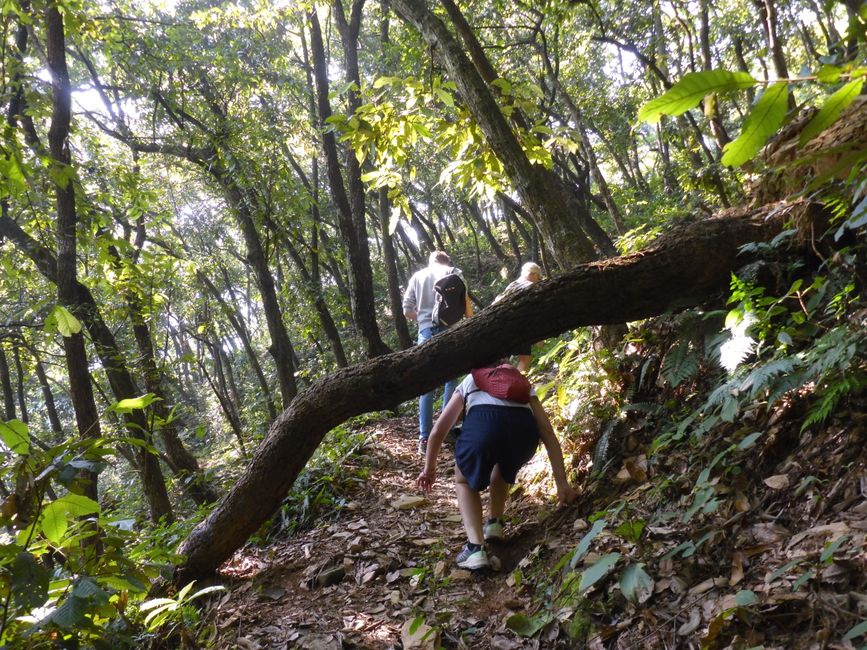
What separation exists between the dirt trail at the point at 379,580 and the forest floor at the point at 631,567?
1 cm

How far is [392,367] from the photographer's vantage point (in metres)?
3.88

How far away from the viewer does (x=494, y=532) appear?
155 inches

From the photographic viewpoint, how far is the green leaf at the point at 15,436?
2.29 meters

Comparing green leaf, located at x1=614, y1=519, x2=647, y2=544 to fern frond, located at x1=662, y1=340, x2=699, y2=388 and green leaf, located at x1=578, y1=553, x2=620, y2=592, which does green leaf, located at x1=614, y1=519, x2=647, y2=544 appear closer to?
green leaf, located at x1=578, y1=553, x2=620, y2=592

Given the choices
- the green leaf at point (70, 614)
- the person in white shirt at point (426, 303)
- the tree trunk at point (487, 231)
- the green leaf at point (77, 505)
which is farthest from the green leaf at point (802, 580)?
the tree trunk at point (487, 231)

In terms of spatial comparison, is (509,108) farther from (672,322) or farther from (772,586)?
(772,586)

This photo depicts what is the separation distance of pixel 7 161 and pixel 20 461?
2.15 metres

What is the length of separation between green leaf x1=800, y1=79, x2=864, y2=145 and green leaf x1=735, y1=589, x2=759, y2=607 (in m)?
1.65

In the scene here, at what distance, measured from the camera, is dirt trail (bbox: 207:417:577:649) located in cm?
320

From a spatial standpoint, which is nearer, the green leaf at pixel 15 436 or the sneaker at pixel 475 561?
the green leaf at pixel 15 436

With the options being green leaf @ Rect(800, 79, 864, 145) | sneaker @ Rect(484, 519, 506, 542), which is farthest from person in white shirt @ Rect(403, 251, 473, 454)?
green leaf @ Rect(800, 79, 864, 145)

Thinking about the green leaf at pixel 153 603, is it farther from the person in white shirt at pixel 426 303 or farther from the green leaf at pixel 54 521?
the person in white shirt at pixel 426 303

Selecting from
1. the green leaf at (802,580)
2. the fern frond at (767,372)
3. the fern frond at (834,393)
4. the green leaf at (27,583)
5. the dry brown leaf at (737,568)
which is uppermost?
the green leaf at (27,583)

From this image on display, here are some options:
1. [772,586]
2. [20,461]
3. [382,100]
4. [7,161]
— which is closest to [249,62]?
Answer: [382,100]
